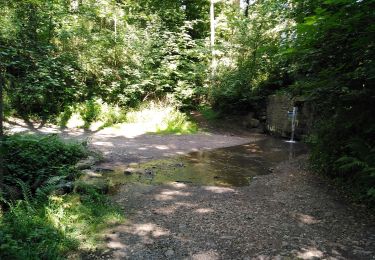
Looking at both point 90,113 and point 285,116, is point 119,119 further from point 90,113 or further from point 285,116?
point 285,116

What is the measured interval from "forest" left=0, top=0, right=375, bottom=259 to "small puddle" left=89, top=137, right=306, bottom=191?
1.18m

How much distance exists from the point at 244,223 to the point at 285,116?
1056cm

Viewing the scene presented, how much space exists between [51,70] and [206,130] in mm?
7728

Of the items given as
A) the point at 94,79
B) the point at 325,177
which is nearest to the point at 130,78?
the point at 94,79

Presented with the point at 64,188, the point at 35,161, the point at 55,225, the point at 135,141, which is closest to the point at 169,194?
the point at 64,188

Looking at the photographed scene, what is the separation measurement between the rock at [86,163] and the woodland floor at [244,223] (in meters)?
1.23

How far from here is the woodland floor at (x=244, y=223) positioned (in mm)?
4215

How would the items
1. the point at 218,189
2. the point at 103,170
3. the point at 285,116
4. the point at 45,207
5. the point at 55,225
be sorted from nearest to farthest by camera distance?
the point at 55,225 → the point at 45,207 → the point at 218,189 → the point at 103,170 → the point at 285,116

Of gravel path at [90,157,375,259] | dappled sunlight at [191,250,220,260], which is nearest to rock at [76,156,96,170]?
gravel path at [90,157,375,259]

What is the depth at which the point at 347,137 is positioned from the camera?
685cm

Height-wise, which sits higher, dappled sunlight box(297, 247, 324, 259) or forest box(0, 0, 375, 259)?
forest box(0, 0, 375, 259)

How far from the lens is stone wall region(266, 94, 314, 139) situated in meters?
13.8

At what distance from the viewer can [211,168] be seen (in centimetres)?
874

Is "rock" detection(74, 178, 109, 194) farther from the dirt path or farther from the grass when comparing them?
the grass
